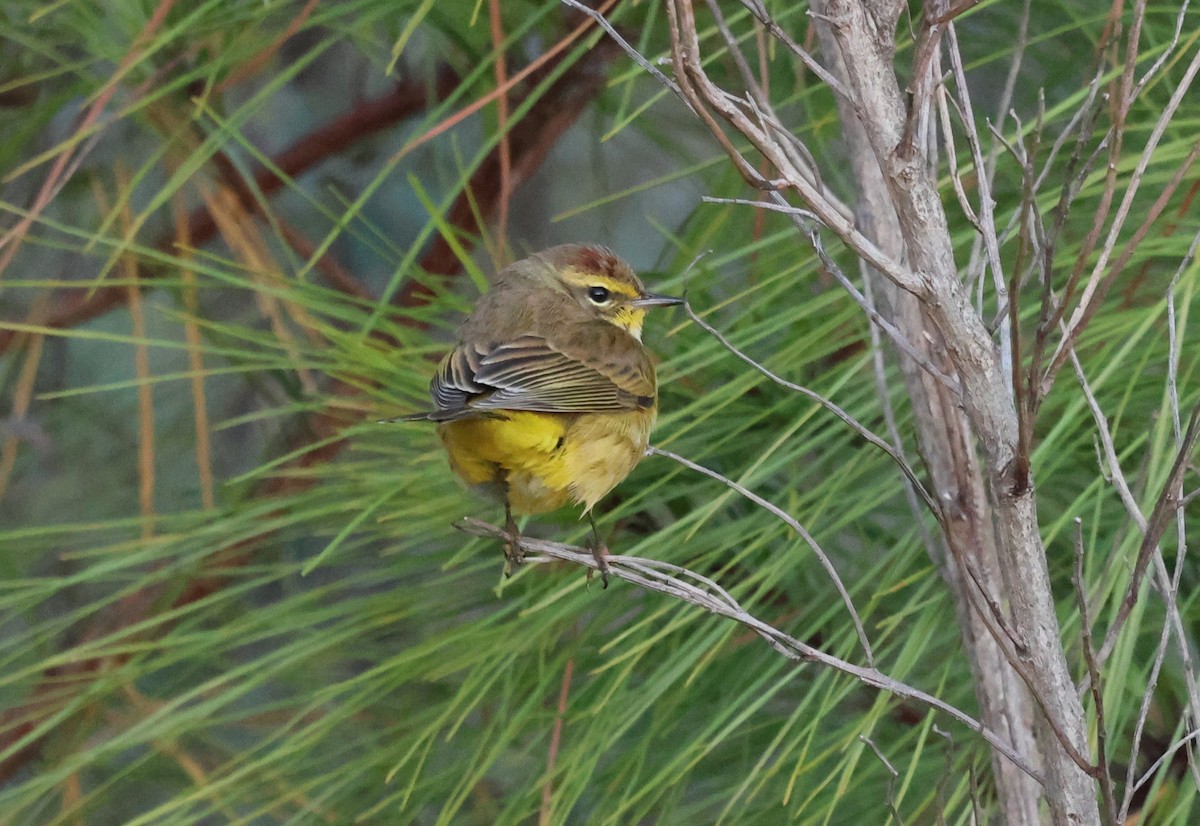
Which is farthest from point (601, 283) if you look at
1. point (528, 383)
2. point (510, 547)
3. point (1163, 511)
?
point (1163, 511)

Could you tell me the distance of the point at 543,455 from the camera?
3.22 feet

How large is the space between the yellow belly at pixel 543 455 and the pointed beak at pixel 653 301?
0.14 m

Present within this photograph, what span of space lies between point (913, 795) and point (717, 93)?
753mm

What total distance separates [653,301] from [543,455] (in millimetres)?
222

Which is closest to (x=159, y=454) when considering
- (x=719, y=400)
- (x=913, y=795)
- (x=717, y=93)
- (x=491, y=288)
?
(x=491, y=288)

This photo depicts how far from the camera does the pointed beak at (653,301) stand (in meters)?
1.10

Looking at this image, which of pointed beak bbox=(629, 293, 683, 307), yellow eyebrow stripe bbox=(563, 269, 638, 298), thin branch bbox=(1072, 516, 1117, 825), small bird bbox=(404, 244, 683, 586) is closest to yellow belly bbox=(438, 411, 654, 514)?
small bird bbox=(404, 244, 683, 586)

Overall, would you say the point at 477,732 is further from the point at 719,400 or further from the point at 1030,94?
the point at 1030,94

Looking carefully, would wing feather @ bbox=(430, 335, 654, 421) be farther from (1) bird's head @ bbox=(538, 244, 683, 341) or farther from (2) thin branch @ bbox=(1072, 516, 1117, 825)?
(2) thin branch @ bbox=(1072, 516, 1117, 825)

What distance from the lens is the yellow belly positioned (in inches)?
37.4

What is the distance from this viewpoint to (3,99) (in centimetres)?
160

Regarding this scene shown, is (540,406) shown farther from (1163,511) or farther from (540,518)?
(1163,511)

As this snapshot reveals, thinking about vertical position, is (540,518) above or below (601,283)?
below

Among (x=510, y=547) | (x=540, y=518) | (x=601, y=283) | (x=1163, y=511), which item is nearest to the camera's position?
(x=1163, y=511)
